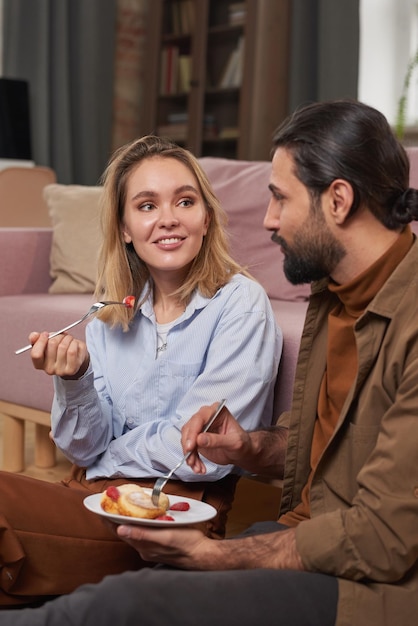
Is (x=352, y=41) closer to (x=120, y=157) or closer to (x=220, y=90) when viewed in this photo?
(x=220, y=90)

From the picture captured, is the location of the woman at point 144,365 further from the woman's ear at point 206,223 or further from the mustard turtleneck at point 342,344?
the mustard turtleneck at point 342,344

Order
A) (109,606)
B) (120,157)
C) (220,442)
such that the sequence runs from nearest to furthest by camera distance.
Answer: (109,606)
(220,442)
(120,157)

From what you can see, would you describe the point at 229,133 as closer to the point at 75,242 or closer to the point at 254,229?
the point at 75,242

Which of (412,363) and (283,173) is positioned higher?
(283,173)

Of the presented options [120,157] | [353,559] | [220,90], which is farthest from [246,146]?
[353,559]

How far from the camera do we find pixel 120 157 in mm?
1689

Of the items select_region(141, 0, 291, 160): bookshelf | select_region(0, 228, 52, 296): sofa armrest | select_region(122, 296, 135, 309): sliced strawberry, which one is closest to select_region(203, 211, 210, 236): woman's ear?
select_region(122, 296, 135, 309): sliced strawberry

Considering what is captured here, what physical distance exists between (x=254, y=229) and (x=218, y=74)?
2.81m

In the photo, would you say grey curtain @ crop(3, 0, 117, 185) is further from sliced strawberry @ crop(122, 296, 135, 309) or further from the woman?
sliced strawberry @ crop(122, 296, 135, 309)

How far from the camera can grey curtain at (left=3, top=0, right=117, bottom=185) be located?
481 cm

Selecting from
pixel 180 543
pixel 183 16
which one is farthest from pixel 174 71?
pixel 180 543

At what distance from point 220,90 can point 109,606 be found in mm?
4320

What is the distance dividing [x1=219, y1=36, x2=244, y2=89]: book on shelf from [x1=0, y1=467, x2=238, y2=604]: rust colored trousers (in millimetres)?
3774

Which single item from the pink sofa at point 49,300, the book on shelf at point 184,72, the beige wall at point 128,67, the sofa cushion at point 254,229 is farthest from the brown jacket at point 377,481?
the beige wall at point 128,67
